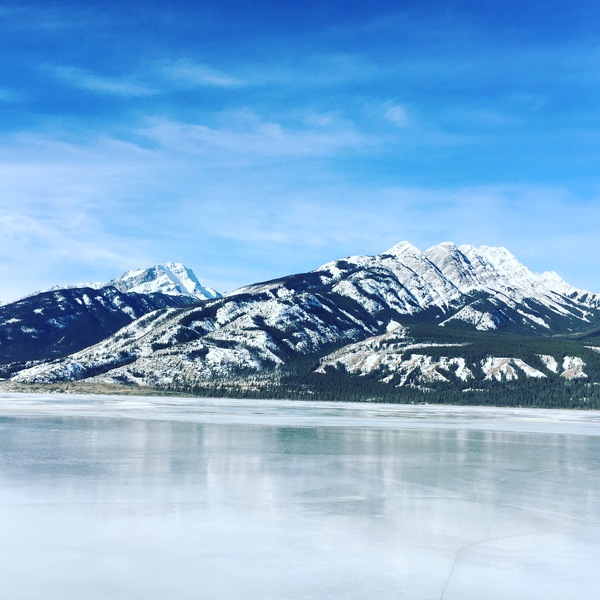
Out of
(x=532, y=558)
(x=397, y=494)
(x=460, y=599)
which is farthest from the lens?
(x=397, y=494)

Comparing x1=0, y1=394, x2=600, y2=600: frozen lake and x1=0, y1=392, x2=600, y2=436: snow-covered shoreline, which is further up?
x1=0, y1=394, x2=600, y2=600: frozen lake

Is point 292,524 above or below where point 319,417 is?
above

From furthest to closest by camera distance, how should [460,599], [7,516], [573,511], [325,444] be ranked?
[325,444] < [573,511] < [7,516] < [460,599]

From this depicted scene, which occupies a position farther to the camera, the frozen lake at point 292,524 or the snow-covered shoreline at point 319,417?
the snow-covered shoreline at point 319,417

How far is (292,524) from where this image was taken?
1183 inches

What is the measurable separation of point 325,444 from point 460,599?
46041mm

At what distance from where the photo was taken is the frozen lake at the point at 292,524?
21.9 m

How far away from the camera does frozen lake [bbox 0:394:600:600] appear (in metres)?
21.9

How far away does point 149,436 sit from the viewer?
70.2 m

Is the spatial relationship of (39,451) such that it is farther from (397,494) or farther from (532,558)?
(532,558)

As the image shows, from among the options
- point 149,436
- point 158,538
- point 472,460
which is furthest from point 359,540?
point 149,436

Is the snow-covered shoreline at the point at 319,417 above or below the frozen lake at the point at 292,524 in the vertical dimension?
below

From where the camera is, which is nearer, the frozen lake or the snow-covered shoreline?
the frozen lake

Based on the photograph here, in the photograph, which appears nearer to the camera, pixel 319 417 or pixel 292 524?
pixel 292 524
